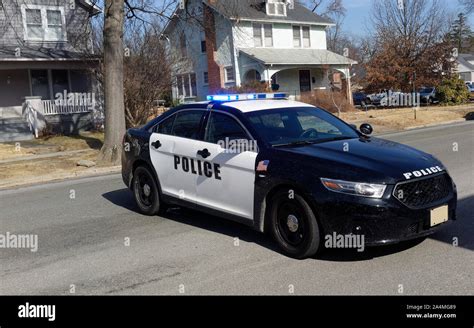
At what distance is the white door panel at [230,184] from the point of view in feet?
18.7

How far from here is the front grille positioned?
15.7 feet

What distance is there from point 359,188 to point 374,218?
1.00 feet

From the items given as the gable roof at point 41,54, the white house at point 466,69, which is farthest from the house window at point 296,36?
the white house at point 466,69

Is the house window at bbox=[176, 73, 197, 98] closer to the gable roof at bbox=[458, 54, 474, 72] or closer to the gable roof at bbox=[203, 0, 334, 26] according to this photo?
the gable roof at bbox=[203, 0, 334, 26]

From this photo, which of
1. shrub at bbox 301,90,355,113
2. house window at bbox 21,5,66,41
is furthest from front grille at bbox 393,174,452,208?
shrub at bbox 301,90,355,113

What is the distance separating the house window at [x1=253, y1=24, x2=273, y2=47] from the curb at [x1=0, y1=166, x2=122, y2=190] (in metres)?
23.4

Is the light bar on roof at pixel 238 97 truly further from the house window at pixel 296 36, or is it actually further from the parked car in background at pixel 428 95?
the parked car in background at pixel 428 95

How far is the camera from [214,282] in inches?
187

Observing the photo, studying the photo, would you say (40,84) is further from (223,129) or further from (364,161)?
(364,161)

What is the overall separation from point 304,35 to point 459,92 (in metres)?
11.4

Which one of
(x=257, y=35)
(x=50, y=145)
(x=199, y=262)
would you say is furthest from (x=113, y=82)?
(x=257, y=35)

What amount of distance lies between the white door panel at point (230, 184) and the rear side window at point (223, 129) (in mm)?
113
